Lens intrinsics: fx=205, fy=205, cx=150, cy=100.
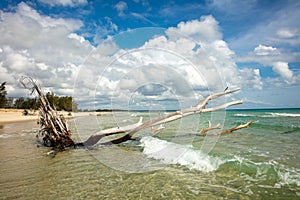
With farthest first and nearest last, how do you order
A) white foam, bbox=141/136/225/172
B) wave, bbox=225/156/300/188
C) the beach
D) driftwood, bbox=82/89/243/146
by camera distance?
the beach < driftwood, bbox=82/89/243/146 < white foam, bbox=141/136/225/172 < wave, bbox=225/156/300/188

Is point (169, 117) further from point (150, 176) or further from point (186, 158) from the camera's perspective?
point (150, 176)

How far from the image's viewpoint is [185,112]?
380 inches

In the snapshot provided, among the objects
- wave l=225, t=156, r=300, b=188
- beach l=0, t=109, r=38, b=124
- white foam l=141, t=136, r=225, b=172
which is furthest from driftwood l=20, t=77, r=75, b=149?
beach l=0, t=109, r=38, b=124

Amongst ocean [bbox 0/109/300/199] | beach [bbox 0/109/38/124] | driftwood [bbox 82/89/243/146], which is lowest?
beach [bbox 0/109/38/124]

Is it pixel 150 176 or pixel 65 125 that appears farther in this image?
pixel 65 125

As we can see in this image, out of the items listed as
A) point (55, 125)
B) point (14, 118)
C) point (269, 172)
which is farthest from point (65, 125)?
point (14, 118)

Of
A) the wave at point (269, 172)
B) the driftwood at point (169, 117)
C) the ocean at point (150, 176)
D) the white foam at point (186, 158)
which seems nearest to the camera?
the ocean at point (150, 176)

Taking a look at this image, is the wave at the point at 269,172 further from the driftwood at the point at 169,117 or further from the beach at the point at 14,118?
the beach at the point at 14,118

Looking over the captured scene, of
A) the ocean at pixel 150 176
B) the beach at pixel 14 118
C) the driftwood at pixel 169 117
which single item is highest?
the driftwood at pixel 169 117

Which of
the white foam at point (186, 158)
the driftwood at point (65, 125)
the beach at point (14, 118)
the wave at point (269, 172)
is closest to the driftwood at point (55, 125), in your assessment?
the driftwood at point (65, 125)

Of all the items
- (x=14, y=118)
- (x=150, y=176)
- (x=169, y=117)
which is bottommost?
(x=14, y=118)

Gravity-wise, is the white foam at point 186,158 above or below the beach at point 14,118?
above

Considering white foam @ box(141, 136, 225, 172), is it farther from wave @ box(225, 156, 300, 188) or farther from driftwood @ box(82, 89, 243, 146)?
driftwood @ box(82, 89, 243, 146)

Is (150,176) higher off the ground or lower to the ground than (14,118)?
higher
